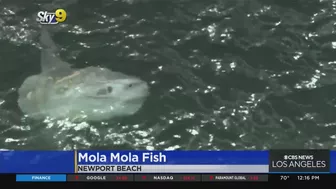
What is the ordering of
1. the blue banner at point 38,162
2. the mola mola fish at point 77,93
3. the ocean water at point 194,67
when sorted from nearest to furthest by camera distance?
the blue banner at point 38,162, the ocean water at point 194,67, the mola mola fish at point 77,93

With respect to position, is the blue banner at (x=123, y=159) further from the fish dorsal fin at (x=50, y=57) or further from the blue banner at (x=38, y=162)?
the fish dorsal fin at (x=50, y=57)

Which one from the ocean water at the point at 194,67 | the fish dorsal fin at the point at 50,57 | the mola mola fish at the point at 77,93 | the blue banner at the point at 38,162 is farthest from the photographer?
the fish dorsal fin at the point at 50,57

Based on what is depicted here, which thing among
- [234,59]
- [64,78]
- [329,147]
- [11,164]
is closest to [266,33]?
[234,59]

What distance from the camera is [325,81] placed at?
1359cm

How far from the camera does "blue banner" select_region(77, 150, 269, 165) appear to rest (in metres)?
9.88

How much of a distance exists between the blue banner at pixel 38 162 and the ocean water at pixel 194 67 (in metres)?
2.06

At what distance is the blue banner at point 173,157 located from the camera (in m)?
9.88

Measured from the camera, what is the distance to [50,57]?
46.4ft

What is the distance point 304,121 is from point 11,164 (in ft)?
23.1

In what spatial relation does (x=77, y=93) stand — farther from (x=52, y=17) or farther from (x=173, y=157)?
(x=173, y=157)
